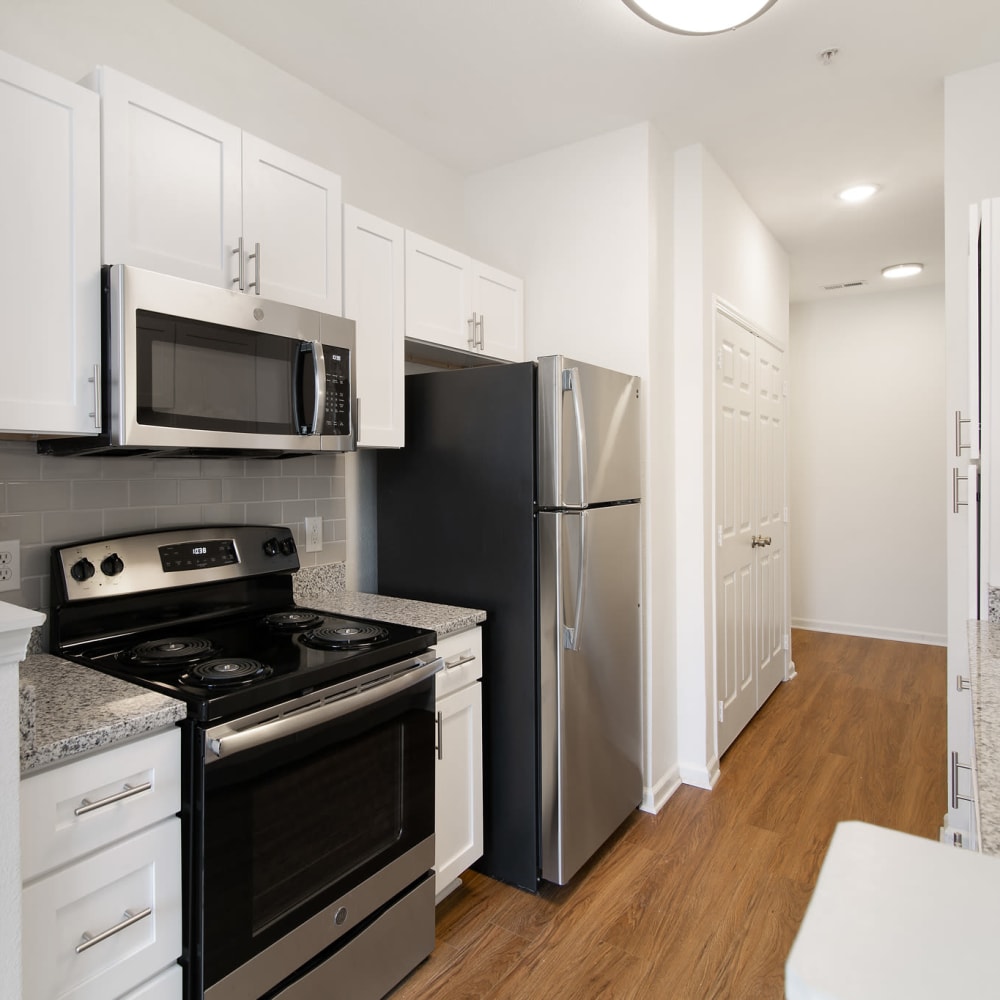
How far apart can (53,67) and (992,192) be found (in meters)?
2.75

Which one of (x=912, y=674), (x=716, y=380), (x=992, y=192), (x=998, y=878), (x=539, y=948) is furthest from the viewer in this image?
(x=912, y=674)

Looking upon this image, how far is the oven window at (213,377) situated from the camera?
59.0 inches

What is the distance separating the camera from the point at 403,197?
2.84 metres

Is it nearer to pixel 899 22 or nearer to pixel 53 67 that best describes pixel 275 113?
pixel 53 67

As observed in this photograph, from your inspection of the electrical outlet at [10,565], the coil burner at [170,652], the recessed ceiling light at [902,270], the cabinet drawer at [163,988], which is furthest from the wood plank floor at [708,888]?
the recessed ceiling light at [902,270]

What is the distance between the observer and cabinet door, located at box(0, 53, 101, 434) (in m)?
1.33

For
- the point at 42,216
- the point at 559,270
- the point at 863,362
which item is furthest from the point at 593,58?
the point at 863,362

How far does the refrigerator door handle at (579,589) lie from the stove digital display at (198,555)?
3.39ft

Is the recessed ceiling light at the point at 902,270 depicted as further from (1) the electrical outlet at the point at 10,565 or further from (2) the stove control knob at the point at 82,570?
(1) the electrical outlet at the point at 10,565

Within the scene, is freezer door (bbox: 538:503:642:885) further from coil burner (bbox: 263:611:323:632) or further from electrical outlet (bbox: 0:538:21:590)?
electrical outlet (bbox: 0:538:21:590)

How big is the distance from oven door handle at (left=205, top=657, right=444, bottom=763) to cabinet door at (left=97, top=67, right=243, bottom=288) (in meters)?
1.03

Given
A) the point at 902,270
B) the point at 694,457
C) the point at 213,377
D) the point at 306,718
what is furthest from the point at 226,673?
the point at 902,270

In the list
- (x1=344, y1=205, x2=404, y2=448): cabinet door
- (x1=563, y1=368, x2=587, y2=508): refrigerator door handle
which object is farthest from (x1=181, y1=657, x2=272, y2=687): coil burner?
(x1=563, y1=368, x2=587, y2=508): refrigerator door handle

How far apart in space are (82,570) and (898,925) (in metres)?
1.77
